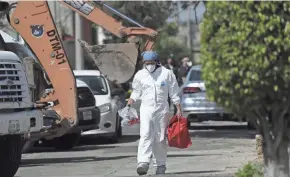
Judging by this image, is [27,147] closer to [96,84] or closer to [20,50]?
[20,50]

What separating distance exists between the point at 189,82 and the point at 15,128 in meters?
10.4

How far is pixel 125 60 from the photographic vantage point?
15.5 metres

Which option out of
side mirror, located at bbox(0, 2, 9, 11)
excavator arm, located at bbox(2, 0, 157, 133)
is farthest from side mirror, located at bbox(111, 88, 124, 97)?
side mirror, located at bbox(0, 2, 9, 11)

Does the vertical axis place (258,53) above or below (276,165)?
above

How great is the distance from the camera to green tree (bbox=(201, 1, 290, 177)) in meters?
6.42

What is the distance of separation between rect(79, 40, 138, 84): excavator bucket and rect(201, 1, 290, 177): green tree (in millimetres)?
8709

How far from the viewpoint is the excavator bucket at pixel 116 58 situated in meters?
15.4

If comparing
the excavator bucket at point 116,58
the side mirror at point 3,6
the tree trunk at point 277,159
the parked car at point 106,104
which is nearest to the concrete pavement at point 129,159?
the parked car at point 106,104

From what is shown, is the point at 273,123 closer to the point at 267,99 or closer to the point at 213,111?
the point at 267,99

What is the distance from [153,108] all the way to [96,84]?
309 inches

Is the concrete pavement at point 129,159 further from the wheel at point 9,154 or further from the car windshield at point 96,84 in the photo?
the car windshield at point 96,84

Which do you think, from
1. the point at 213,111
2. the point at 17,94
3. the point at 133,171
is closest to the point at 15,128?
the point at 17,94

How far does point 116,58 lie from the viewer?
15.5m

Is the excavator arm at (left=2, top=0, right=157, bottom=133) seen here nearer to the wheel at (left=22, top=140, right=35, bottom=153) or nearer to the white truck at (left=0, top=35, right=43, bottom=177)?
the wheel at (left=22, top=140, right=35, bottom=153)
